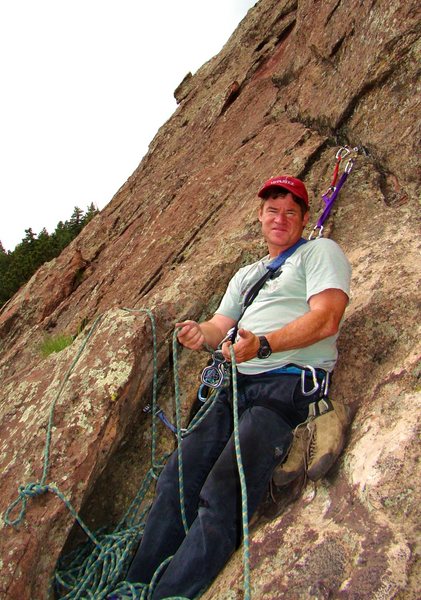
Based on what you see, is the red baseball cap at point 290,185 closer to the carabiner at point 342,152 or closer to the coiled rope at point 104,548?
the coiled rope at point 104,548

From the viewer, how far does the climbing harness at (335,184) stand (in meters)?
6.57

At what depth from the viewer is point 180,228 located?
859cm

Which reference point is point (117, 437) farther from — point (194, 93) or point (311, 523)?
Answer: point (194, 93)

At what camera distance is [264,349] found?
13.8 ft

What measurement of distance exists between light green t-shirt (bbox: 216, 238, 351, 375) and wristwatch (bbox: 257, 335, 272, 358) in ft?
1.08

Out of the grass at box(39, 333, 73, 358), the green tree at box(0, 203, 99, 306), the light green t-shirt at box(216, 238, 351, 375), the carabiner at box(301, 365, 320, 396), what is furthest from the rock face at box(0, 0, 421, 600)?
the green tree at box(0, 203, 99, 306)

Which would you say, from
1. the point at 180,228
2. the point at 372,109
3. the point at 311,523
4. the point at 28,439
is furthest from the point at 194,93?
the point at 311,523

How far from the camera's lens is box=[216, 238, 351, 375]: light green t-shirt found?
14.9 ft

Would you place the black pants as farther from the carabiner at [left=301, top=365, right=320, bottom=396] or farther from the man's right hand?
the man's right hand

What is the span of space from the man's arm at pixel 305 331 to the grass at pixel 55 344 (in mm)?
4168

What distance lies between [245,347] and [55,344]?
466cm

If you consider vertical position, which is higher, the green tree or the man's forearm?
the green tree

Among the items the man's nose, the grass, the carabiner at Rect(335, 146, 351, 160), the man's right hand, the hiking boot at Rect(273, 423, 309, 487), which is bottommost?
the hiking boot at Rect(273, 423, 309, 487)

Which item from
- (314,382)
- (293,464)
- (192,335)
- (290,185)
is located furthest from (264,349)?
(290,185)
